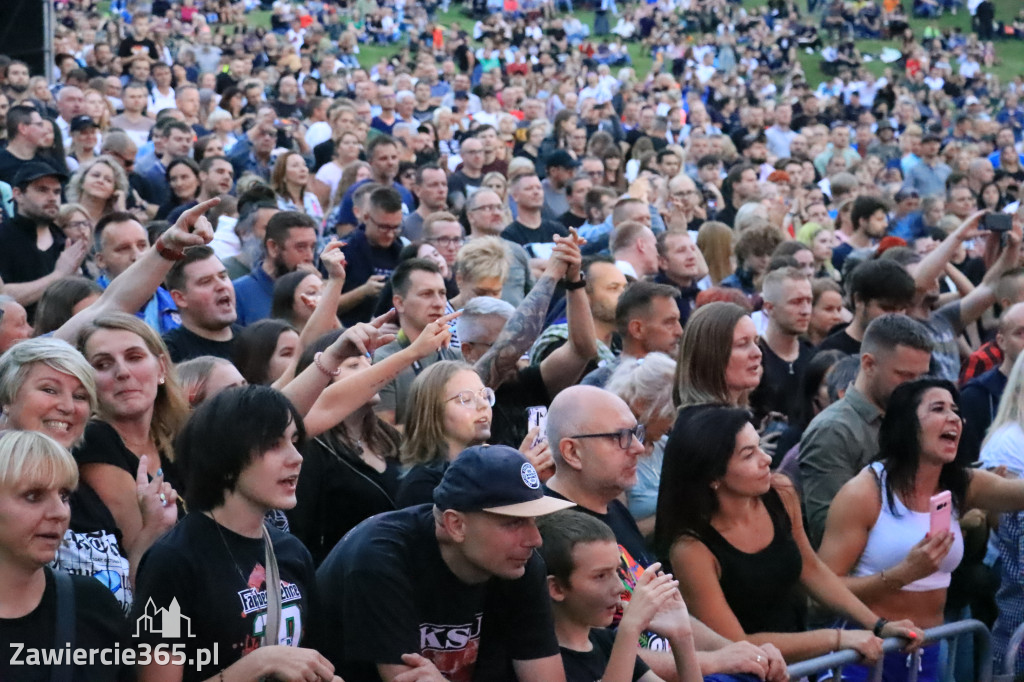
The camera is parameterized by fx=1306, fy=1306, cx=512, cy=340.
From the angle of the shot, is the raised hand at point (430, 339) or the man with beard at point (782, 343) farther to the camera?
the man with beard at point (782, 343)

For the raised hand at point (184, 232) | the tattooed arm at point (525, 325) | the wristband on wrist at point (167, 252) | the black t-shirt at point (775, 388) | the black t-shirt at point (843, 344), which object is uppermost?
the raised hand at point (184, 232)

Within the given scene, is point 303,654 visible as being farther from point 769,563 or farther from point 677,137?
point 677,137

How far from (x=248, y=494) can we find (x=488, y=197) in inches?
224

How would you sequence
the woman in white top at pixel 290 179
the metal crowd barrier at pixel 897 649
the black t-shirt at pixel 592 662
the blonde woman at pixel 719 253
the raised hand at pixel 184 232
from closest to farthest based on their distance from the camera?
1. the black t-shirt at pixel 592 662
2. the metal crowd barrier at pixel 897 649
3. the raised hand at pixel 184 232
4. the blonde woman at pixel 719 253
5. the woman in white top at pixel 290 179

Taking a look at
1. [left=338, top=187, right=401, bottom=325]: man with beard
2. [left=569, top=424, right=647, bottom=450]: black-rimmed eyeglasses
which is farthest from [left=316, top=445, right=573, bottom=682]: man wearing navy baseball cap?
[left=338, top=187, right=401, bottom=325]: man with beard

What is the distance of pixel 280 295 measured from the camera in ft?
20.5

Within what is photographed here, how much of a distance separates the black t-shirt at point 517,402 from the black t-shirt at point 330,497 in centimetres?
115

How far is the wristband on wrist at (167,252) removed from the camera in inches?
180

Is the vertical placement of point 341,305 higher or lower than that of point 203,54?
higher

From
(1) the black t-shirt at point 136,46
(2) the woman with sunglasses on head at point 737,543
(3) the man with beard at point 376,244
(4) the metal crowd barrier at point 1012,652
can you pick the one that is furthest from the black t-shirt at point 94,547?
(1) the black t-shirt at point 136,46

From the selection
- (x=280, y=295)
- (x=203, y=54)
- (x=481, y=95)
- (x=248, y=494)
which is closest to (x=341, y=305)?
(x=280, y=295)

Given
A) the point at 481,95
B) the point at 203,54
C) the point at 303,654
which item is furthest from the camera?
the point at 203,54

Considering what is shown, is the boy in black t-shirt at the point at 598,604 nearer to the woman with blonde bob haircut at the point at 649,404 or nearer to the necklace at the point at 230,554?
the necklace at the point at 230,554

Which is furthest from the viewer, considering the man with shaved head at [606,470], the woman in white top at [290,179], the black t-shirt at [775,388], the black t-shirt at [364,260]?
the woman in white top at [290,179]
